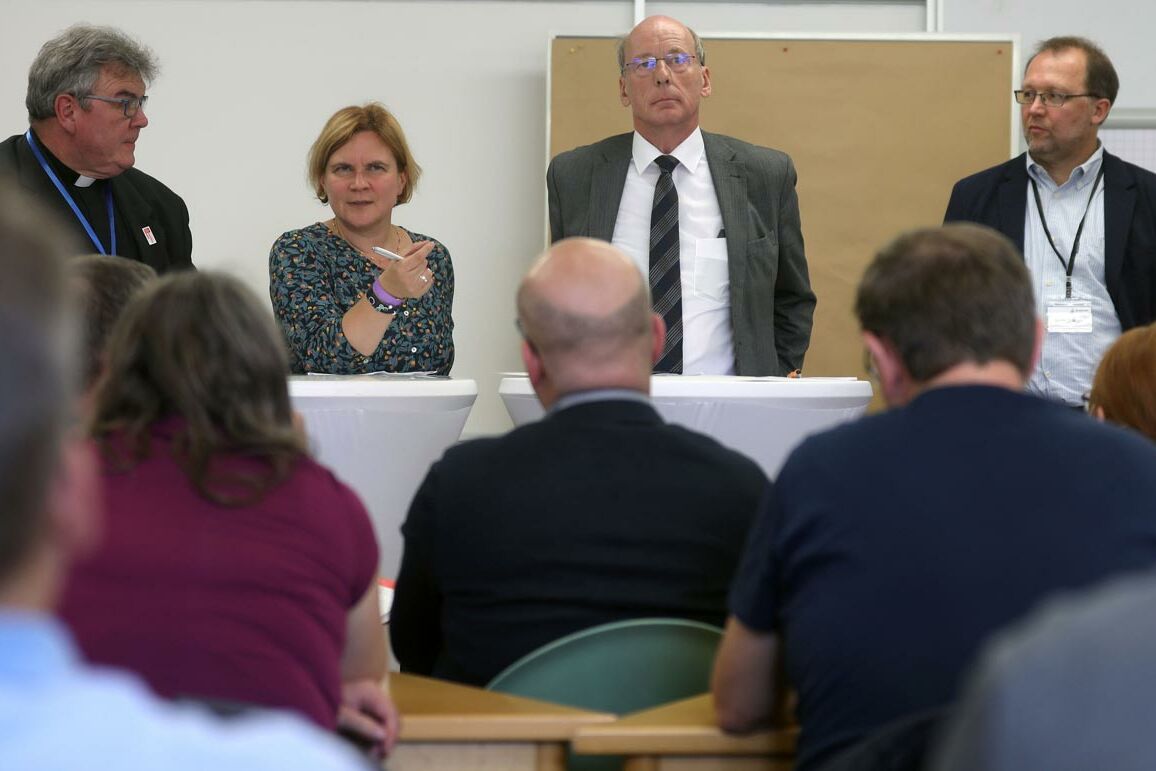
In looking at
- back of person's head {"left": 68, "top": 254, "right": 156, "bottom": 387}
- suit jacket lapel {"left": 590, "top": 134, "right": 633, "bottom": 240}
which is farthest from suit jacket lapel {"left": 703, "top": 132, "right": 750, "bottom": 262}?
back of person's head {"left": 68, "top": 254, "right": 156, "bottom": 387}

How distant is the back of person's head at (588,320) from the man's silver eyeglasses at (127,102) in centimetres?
198

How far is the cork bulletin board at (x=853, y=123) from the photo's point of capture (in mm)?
5340

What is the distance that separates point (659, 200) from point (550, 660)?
2.28m

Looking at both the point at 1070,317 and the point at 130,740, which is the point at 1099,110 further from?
the point at 130,740

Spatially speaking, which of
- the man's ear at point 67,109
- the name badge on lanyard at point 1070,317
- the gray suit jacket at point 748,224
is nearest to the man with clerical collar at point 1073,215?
the name badge on lanyard at point 1070,317

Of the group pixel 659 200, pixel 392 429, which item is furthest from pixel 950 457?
pixel 659 200

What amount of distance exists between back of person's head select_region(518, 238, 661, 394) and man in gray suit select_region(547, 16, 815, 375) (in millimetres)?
1520

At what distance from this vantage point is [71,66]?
149 inches

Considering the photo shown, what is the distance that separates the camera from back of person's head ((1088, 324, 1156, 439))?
2.39 metres

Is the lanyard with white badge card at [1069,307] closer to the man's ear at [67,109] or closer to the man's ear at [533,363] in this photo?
the man's ear at [533,363]

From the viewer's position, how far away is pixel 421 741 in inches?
67.2

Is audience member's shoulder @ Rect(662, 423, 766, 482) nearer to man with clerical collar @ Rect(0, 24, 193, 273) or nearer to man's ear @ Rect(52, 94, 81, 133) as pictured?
man with clerical collar @ Rect(0, 24, 193, 273)

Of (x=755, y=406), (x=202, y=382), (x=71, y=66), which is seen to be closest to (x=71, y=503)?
(x=202, y=382)

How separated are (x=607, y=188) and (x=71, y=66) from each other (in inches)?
57.4
